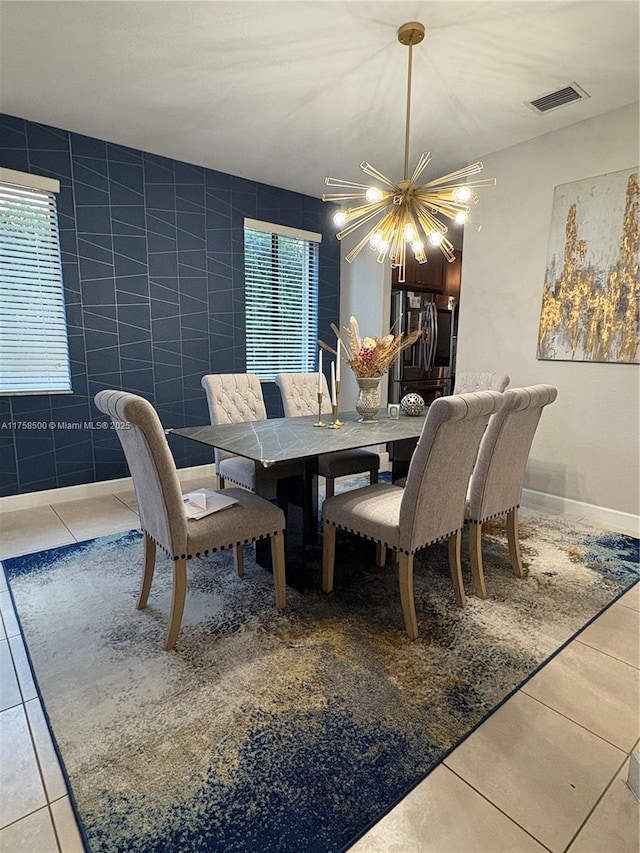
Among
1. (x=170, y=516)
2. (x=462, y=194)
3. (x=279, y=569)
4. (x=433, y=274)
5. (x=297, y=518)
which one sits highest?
(x=433, y=274)

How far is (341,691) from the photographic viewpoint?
5.41ft

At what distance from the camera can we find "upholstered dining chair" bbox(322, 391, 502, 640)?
1.75m

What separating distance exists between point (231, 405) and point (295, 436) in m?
0.92

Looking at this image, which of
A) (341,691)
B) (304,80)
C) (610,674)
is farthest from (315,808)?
(304,80)

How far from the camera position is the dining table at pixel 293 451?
6.95 feet

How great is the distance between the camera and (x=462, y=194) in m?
2.20

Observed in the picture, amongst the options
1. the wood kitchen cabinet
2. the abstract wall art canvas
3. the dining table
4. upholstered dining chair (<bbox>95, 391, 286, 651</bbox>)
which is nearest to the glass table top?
the dining table

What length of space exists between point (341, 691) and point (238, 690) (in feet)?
1.22

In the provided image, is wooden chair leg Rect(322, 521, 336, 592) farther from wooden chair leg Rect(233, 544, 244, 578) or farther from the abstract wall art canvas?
the abstract wall art canvas

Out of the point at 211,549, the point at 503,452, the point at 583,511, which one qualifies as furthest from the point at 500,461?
the point at 583,511

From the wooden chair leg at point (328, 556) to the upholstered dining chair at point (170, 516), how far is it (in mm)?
238

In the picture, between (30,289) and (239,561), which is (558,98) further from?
(30,289)

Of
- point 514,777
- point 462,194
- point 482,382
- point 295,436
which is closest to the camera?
point 514,777

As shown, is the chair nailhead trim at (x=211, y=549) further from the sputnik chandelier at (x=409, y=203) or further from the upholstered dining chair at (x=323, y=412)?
the sputnik chandelier at (x=409, y=203)
